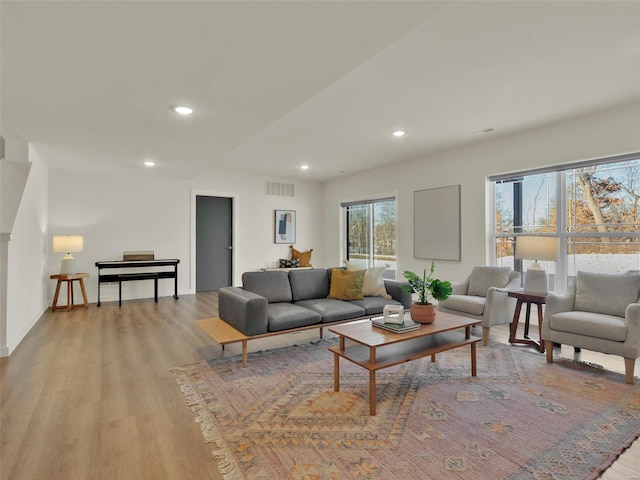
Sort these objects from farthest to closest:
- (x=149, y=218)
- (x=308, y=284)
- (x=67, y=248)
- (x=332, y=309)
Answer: (x=149, y=218) < (x=67, y=248) < (x=308, y=284) < (x=332, y=309)

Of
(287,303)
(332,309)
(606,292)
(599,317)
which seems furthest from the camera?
(287,303)

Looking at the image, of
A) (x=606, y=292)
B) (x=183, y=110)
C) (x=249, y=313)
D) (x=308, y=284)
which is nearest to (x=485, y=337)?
(x=606, y=292)

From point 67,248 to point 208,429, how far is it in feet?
15.1

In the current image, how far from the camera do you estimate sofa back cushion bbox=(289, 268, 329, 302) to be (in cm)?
407

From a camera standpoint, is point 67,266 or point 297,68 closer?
point 297,68

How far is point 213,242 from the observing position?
7219 mm

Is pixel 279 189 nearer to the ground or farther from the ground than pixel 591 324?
farther from the ground

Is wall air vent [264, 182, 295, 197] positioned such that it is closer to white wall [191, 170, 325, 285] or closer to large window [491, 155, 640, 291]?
white wall [191, 170, 325, 285]

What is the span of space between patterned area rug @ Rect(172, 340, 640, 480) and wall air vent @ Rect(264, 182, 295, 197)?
5147mm

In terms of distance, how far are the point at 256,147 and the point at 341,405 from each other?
13.8 feet

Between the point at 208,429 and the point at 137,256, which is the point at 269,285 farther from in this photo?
the point at 137,256

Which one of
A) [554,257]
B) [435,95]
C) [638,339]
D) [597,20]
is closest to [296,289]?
[435,95]

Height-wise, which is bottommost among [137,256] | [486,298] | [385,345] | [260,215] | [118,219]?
[385,345]

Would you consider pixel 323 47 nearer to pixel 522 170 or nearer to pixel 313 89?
pixel 313 89
